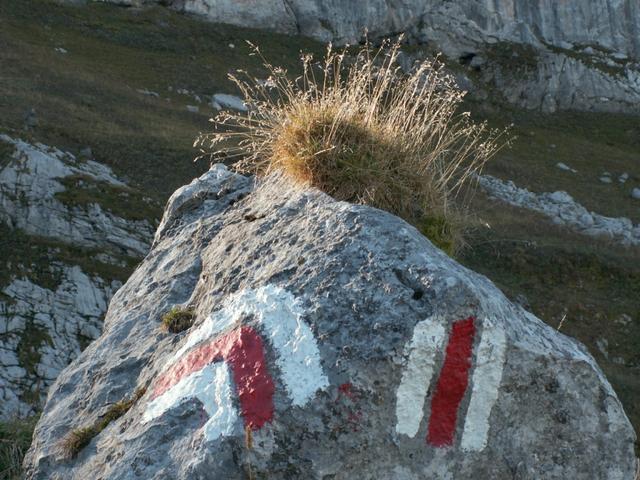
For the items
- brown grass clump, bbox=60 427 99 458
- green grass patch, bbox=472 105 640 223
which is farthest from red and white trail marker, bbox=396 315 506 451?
green grass patch, bbox=472 105 640 223

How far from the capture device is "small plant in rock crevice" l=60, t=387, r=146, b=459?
475 centimetres

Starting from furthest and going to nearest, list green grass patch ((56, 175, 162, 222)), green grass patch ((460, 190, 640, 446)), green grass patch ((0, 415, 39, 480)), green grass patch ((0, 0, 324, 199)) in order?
green grass patch ((0, 0, 324, 199)) → green grass patch ((460, 190, 640, 446)) → green grass patch ((56, 175, 162, 222)) → green grass patch ((0, 415, 39, 480))

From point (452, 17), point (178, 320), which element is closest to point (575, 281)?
point (178, 320)

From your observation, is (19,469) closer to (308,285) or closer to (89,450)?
(89,450)

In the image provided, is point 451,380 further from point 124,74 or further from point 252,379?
point 124,74

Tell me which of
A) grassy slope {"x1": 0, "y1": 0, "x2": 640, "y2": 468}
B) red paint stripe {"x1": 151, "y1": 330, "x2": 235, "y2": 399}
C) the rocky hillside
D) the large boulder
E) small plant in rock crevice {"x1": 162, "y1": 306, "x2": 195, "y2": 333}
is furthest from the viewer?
the rocky hillside

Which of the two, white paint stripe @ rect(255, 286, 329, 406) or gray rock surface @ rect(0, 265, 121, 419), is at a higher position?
white paint stripe @ rect(255, 286, 329, 406)

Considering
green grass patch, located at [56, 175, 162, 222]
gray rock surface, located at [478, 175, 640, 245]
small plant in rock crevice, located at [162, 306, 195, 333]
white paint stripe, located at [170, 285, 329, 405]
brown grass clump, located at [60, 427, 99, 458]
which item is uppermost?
white paint stripe, located at [170, 285, 329, 405]

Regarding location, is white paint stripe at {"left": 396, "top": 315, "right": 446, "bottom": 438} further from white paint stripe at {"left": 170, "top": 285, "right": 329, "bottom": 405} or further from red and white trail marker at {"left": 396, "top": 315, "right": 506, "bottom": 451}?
white paint stripe at {"left": 170, "top": 285, "right": 329, "bottom": 405}

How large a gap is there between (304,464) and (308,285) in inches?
33.9

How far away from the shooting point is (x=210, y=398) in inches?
168

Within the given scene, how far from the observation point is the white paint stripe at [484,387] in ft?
13.6

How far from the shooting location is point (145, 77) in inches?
1575

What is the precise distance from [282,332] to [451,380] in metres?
0.82
